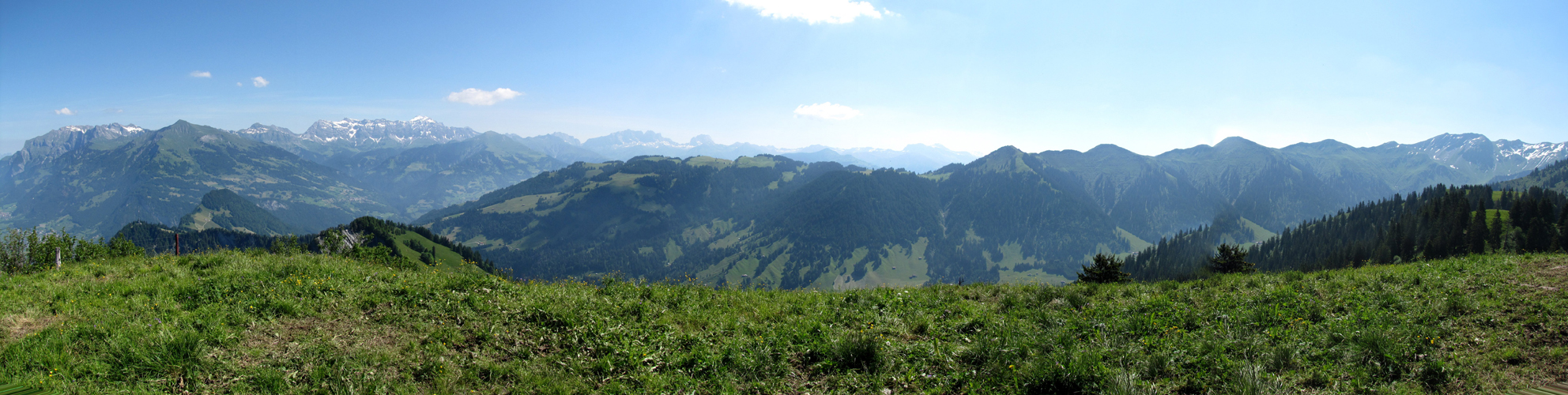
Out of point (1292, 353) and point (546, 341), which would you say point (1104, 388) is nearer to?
point (1292, 353)

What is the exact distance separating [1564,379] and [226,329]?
2207cm

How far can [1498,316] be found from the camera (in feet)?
32.8

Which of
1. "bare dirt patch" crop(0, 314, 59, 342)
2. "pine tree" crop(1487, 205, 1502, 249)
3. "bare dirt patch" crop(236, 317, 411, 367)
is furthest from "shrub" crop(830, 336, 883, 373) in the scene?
"pine tree" crop(1487, 205, 1502, 249)

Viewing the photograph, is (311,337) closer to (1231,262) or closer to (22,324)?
(22,324)

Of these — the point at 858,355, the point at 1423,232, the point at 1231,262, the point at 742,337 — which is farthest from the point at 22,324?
the point at 1423,232

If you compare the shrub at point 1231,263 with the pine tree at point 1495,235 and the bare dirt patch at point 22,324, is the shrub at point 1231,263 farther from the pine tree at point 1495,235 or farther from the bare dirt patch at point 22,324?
the pine tree at point 1495,235

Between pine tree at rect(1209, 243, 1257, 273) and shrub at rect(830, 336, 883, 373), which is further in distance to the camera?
pine tree at rect(1209, 243, 1257, 273)

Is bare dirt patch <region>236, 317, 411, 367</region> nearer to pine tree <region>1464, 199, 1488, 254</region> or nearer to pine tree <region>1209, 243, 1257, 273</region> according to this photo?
pine tree <region>1209, 243, 1257, 273</region>

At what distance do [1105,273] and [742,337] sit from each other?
17.3 metres

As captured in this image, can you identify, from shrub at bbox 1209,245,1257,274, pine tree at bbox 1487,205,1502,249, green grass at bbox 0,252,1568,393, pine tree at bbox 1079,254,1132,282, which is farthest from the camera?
pine tree at bbox 1487,205,1502,249

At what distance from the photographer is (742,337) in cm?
1058

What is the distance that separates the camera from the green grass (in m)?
7.99

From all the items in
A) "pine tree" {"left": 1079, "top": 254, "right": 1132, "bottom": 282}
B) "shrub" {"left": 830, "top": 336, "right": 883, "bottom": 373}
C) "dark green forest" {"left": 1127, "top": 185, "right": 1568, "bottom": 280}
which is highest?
"shrub" {"left": 830, "top": 336, "right": 883, "bottom": 373}

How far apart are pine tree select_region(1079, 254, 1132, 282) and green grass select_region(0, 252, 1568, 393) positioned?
221 inches
